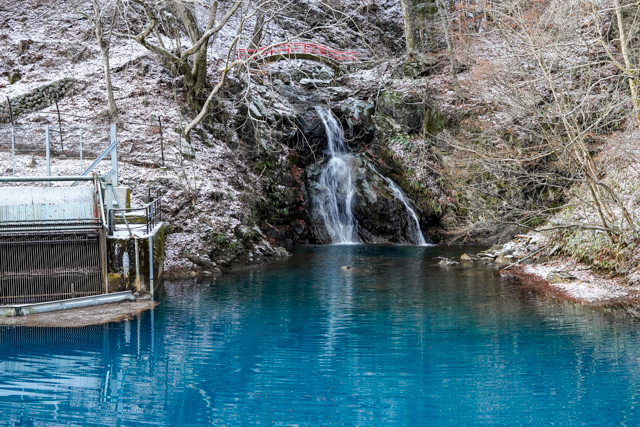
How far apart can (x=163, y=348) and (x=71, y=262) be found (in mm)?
4047

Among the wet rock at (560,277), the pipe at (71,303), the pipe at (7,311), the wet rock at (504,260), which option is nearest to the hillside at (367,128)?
the wet rock at (560,277)

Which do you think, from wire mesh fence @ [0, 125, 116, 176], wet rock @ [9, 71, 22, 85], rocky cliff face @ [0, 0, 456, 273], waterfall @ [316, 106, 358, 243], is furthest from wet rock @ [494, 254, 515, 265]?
wet rock @ [9, 71, 22, 85]

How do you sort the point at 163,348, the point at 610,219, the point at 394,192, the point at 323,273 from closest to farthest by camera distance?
the point at 163,348 → the point at 610,219 → the point at 323,273 → the point at 394,192

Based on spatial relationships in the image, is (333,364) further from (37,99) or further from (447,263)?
(37,99)

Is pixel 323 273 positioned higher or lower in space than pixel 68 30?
lower

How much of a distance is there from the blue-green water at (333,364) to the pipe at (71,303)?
3.16 feet

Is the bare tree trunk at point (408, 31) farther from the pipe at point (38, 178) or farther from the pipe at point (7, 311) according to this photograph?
the pipe at point (7, 311)

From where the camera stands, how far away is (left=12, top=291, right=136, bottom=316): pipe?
1072 cm

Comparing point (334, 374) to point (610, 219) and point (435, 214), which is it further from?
point (435, 214)

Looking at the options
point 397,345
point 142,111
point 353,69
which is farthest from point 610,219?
point 353,69

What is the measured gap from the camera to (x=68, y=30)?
25969 mm

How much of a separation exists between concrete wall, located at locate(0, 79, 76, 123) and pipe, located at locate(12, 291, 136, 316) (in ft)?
37.4

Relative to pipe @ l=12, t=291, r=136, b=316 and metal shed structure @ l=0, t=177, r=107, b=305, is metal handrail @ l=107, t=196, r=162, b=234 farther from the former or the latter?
pipe @ l=12, t=291, r=136, b=316

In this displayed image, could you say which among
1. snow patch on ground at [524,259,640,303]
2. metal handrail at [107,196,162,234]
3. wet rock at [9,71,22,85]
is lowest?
snow patch on ground at [524,259,640,303]
